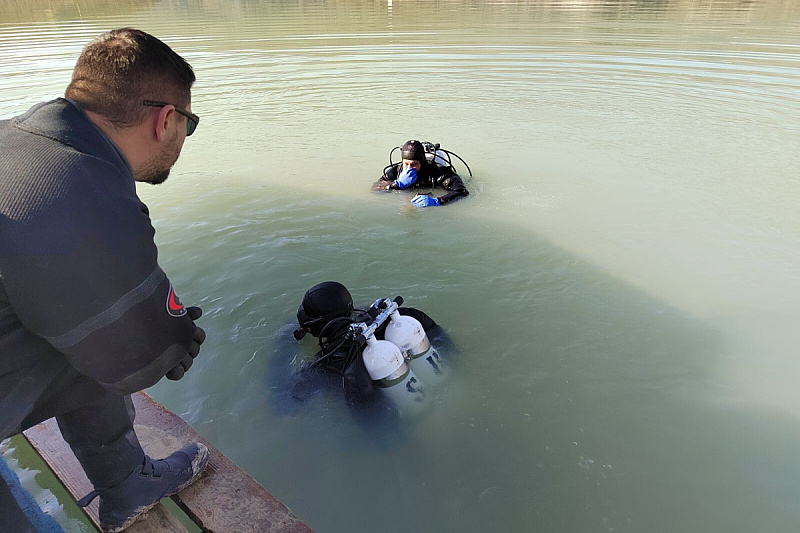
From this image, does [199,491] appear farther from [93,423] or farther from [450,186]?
[450,186]

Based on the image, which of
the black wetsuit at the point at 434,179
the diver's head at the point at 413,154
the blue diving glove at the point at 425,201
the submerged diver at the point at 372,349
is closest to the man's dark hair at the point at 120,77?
the submerged diver at the point at 372,349

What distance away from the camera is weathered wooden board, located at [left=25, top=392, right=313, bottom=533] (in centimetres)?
212

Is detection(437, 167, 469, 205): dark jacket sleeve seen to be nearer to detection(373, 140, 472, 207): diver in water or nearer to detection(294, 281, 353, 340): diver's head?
detection(373, 140, 472, 207): diver in water

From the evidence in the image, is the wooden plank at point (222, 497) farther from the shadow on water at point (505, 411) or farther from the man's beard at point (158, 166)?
the man's beard at point (158, 166)

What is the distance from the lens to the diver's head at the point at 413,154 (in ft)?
20.4

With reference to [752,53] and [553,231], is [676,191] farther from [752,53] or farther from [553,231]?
[752,53]

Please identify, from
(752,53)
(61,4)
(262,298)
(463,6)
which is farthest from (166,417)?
(61,4)

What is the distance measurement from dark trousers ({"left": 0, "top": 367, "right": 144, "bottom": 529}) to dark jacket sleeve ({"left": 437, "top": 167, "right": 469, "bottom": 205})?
4652mm

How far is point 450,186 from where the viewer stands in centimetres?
641

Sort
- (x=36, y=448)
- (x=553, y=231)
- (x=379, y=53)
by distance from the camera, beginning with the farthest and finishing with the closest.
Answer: (x=379, y=53) < (x=553, y=231) < (x=36, y=448)

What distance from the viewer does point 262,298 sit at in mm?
4504

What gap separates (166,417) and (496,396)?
1989mm

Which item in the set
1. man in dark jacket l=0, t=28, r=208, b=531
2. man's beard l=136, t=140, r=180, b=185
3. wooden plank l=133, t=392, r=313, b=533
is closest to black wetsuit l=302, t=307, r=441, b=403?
wooden plank l=133, t=392, r=313, b=533

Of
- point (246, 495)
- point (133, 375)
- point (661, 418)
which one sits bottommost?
point (661, 418)
